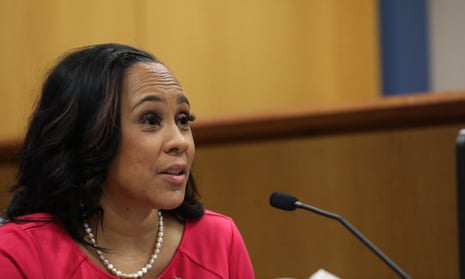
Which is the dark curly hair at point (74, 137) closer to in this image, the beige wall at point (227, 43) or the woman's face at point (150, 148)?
the woman's face at point (150, 148)

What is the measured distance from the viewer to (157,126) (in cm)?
148

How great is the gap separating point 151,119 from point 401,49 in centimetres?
204

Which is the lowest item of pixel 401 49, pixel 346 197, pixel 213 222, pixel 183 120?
pixel 346 197

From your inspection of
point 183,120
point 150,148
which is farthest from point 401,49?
point 150,148

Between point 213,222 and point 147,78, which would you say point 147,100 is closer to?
point 147,78

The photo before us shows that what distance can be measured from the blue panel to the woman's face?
1.95 meters

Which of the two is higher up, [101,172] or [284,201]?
[101,172]

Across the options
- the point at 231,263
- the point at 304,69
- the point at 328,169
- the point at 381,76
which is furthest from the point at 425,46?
the point at 231,263

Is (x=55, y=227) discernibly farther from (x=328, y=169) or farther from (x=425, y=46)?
(x=425, y=46)

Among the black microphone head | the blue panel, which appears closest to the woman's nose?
the black microphone head

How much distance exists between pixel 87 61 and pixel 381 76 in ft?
6.54

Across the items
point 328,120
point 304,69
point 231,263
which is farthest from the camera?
point 304,69

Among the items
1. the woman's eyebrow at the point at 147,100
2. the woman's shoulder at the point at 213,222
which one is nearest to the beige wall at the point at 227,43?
the woman's shoulder at the point at 213,222

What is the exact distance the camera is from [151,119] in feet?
4.85
